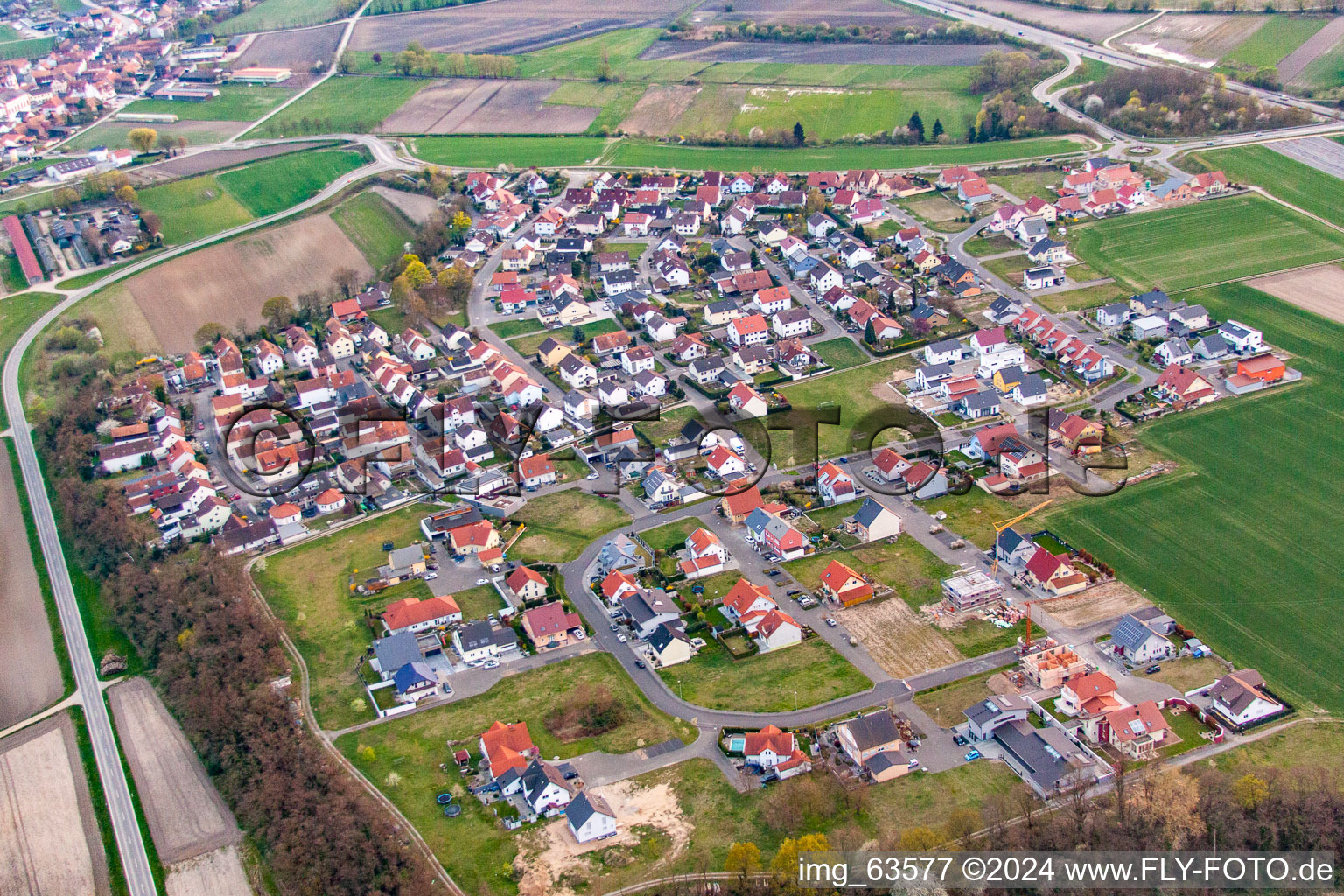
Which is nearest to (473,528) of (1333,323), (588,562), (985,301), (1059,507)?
(588,562)

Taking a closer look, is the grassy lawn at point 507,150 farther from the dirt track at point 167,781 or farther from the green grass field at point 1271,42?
the dirt track at point 167,781

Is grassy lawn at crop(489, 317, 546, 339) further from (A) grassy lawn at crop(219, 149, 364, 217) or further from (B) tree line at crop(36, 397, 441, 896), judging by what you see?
(A) grassy lawn at crop(219, 149, 364, 217)

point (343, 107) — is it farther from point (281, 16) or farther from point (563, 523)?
point (563, 523)

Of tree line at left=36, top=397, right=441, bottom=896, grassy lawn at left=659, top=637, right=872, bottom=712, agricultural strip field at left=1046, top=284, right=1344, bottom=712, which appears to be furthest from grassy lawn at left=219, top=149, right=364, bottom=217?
agricultural strip field at left=1046, top=284, right=1344, bottom=712

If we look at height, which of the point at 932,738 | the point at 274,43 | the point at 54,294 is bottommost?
the point at 932,738

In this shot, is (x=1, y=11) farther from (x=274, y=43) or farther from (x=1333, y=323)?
(x=1333, y=323)

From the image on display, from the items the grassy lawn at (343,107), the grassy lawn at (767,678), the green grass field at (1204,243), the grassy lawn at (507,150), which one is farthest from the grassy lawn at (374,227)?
the grassy lawn at (767,678)
